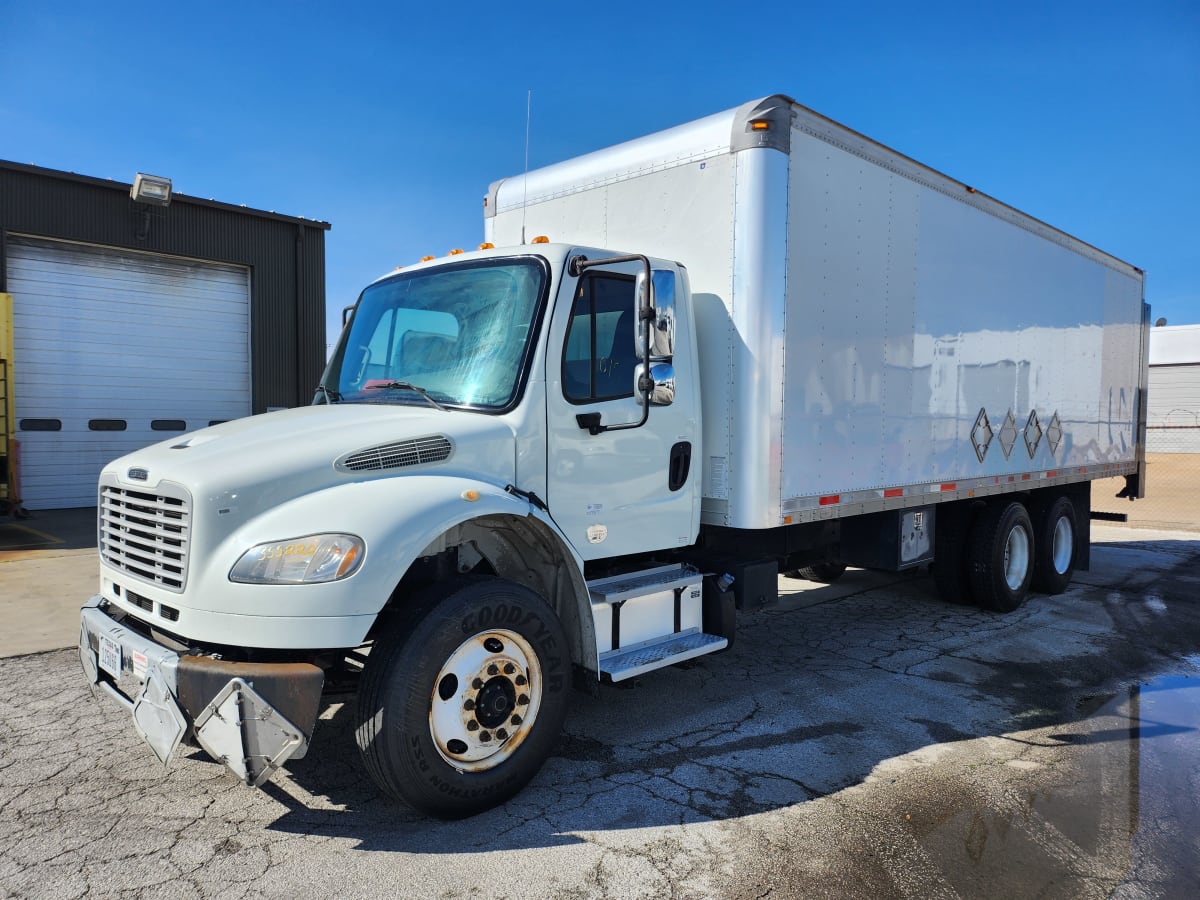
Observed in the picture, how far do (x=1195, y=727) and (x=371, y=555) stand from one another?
495cm

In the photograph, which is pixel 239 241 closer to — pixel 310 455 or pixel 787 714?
pixel 310 455

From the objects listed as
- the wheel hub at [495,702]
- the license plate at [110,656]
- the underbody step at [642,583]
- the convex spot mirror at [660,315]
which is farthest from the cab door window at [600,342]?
the license plate at [110,656]

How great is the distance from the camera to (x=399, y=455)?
147 inches

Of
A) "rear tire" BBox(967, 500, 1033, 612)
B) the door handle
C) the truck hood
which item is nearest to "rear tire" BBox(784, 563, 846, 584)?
"rear tire" BBox(967, 500, 1033, 612)

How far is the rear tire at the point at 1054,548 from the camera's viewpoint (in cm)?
897

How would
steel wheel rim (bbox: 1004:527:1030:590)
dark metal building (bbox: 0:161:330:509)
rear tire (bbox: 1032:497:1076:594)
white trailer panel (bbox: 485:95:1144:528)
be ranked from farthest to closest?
dark metal building (bbox: 0:161:330:509), rear tire (bbox: 1032:497:1076:594), steel wheel rim (bbox: 1004:527:1030:590), white trailer panel (bbox: 485:95:1144:528)

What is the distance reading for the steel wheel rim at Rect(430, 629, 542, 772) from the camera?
358cm

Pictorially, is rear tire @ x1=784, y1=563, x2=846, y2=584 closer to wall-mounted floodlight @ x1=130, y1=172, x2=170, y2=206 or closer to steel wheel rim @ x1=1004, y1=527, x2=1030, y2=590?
steel wheel rim @ x1=1004, y1=527, x2=1030, y2=590

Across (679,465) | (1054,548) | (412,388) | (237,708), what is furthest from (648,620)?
(1054,548)

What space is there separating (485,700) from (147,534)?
5.36 ft

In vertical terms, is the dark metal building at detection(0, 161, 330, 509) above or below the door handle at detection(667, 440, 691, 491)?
above

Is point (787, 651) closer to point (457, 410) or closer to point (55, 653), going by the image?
point (457, 410)

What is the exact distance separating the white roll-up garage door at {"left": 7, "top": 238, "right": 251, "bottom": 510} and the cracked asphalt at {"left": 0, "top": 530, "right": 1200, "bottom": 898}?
8917 millimetres

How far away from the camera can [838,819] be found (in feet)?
12.3
